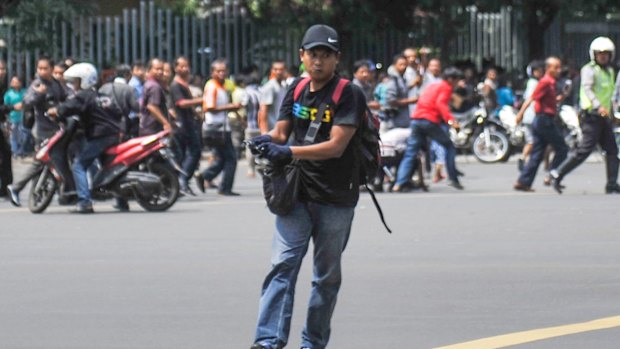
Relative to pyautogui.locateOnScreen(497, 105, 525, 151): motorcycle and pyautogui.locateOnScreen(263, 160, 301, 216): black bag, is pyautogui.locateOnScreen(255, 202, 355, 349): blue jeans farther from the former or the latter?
pyautogui.locateOnScreen(497, 105, 525, 151): motorcycle

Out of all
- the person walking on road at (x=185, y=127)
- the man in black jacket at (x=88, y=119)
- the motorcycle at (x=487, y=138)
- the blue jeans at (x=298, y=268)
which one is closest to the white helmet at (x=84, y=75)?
the man in black jacket at (x=88, y=119)

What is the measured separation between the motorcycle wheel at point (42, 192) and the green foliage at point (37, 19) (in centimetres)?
1359

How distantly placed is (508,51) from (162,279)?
2695 centimetres

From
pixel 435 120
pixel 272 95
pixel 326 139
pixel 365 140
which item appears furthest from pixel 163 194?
pixel 326 139

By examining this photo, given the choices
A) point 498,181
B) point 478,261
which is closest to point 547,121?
point 498,181

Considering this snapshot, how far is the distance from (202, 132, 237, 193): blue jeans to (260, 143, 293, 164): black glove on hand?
12.9 metres

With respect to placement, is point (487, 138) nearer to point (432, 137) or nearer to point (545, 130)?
point (432, 137)

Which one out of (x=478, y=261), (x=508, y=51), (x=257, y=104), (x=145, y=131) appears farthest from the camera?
(x=508, y=51)

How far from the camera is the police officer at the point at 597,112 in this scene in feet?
64.2

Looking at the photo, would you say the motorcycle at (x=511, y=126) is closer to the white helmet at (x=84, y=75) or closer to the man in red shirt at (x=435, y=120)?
the man in red shirt at (x=435, y=120)

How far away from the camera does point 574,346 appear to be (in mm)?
8562

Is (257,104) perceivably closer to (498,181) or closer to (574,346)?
(498,181)

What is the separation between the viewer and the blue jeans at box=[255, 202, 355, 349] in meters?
7.89

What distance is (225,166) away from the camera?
20.7 m
